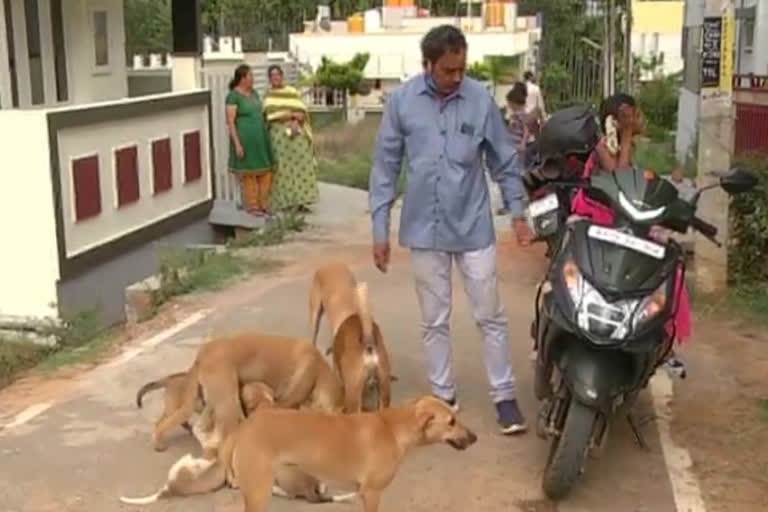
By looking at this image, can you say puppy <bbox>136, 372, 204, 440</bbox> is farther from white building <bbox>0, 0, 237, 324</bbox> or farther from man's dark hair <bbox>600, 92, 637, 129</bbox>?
white building <bbox>0, 0, 237, 324</bbox>

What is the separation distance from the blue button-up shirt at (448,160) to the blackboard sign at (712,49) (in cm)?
316

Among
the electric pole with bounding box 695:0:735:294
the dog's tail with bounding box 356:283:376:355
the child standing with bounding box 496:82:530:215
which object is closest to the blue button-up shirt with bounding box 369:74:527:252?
the dog's tail with bounding box 356:283:376:355

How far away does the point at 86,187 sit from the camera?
358 inches

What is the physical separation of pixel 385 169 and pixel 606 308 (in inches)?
57.8

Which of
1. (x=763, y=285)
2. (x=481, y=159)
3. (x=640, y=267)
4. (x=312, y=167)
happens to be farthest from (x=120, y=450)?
(x=312, y=167)

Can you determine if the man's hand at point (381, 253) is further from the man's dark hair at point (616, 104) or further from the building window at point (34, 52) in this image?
the building window at point (34, 52)

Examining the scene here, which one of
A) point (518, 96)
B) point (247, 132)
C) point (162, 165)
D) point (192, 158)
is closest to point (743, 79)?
point (518, 96)

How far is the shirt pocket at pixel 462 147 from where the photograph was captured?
16.8 feet

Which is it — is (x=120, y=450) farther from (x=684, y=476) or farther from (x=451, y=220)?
(x=684, y=476)

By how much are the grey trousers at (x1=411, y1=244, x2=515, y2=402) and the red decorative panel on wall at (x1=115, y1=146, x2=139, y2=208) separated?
16.8ft

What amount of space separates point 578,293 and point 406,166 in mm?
1401

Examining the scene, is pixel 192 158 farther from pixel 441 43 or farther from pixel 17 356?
pixel 441 43

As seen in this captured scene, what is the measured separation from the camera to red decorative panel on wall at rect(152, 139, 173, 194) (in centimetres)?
1067

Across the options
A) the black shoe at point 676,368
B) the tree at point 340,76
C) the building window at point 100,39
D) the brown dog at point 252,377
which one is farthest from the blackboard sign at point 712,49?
the tree at point 340,76
